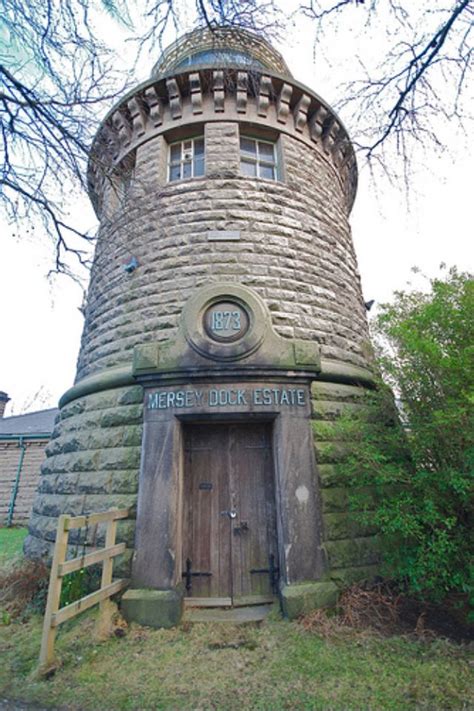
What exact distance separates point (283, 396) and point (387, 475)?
161cm

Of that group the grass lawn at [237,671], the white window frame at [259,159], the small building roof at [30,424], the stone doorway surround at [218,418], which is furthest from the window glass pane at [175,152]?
the small building roof at [30,424]

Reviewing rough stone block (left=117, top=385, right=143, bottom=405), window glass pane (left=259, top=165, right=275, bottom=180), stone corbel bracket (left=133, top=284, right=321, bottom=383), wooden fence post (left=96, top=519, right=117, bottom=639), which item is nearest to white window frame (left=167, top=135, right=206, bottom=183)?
window glass pane (left=259, top=165, right=275, bottom=180)

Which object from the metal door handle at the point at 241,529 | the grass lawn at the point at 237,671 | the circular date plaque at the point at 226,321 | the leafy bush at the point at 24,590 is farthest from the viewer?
the circular date plaque at the point at 226,321

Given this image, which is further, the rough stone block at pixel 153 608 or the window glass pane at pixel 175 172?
the window glass pane at pixel 175 172

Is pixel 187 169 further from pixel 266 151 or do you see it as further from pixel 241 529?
pixel 241 529

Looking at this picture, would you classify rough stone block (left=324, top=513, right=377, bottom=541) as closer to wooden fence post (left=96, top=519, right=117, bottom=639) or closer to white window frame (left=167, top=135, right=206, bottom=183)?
wooden fence post (left=96, top=519, right=117, bottom=639)

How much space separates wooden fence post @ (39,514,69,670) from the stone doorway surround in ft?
3.37

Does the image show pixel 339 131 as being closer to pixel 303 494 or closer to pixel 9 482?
pixel 303 494

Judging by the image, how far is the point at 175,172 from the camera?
736 centimetres

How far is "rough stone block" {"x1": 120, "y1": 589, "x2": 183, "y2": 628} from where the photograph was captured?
411 cm

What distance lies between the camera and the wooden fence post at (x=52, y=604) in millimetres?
3268

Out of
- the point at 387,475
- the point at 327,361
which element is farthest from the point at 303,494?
the point at 327,361

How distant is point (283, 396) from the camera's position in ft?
16.5

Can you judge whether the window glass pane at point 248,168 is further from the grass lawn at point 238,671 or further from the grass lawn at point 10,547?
the grass lawn at point 10,547
